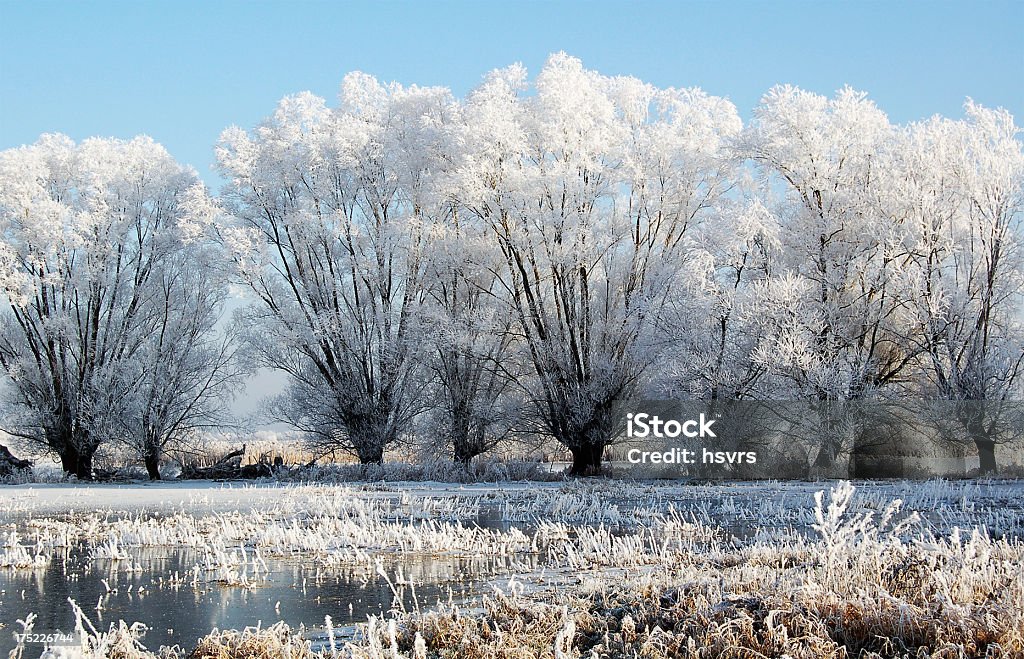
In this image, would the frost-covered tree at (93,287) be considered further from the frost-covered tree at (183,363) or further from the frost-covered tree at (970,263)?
the frost-covered tree at (970,263)

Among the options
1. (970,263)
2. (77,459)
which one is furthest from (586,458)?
(77,459)

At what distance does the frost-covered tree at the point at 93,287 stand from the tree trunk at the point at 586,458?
13110 mm

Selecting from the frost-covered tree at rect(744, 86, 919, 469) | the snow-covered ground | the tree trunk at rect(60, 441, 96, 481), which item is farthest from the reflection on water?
the tree trunk at rect(60, 441, 96, 481)

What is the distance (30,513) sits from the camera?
1828 centimetres

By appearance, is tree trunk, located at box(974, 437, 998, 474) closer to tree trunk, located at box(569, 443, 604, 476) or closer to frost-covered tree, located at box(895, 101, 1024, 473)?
frost-covered tree, located at box(895, 101, 1024, 473)

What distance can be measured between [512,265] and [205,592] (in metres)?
22.5

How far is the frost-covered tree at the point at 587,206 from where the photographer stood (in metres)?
29.9

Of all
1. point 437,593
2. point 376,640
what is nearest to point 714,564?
point 437,593

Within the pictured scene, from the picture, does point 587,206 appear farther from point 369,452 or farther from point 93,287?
point 93,287

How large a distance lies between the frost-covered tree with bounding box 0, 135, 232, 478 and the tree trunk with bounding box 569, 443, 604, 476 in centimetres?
1311

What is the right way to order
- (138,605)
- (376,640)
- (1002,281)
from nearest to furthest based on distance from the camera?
1. (376,640)
2. (138,605)
3. (1002,281)

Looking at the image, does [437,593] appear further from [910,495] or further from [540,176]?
[540,176]

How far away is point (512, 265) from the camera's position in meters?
31.2

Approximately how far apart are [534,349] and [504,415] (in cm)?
252
